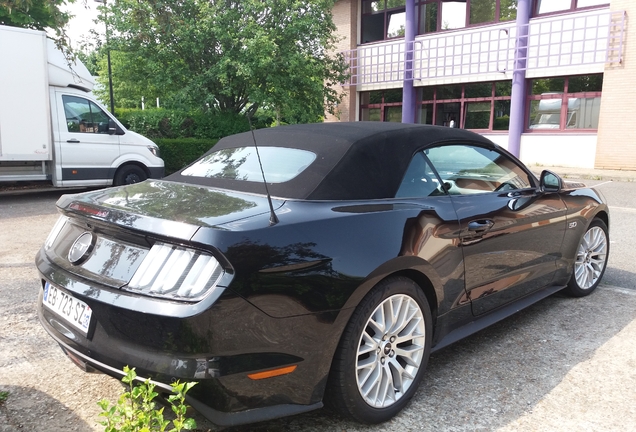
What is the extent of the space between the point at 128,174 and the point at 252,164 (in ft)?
27.9

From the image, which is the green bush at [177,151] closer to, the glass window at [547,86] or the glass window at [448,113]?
the glass window at [448,113]

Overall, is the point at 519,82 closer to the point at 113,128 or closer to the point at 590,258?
the point at 113,128

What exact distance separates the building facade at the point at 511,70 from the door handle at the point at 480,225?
50.7 feet

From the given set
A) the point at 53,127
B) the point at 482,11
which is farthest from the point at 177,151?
the point at 482,11

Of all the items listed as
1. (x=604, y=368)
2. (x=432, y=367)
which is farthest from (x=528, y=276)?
(x=432, y=367)

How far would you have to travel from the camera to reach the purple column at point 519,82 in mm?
17469

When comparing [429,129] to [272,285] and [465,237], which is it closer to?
[465,237]

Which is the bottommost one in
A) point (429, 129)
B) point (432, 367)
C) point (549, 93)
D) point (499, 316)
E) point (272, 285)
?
point (432, 367)

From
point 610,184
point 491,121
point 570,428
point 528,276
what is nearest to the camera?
point 570,428

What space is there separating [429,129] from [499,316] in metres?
1.33

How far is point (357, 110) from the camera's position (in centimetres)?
2344

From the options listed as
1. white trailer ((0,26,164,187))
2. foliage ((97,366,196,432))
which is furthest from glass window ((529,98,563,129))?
foliage ((97,366,196,432))

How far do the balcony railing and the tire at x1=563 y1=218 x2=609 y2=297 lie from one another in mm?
13752

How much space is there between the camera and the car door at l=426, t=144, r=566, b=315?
3225 mm
